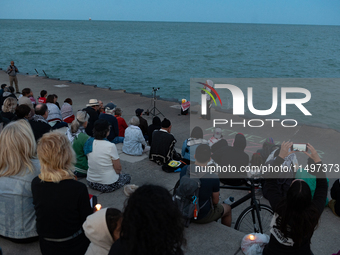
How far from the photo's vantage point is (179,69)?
45.8m

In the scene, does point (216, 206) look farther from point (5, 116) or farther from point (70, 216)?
point (5, 116)

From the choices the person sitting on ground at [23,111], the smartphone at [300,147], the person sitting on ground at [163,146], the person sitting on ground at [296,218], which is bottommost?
the person sitting on ground at [163,146]

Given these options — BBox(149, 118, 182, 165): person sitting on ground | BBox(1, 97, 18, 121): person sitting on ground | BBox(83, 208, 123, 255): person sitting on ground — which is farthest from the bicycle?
BBox(1, 97, 18, 121): person sitting on ground

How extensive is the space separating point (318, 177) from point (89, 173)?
11.7 ft

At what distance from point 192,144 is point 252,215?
248 centimetres

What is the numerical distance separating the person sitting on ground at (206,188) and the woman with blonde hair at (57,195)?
1.46 metres

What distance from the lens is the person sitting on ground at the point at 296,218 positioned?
Result: 2619 mm

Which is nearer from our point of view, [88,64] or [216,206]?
[216,206]

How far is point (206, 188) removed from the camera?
3.81 metres

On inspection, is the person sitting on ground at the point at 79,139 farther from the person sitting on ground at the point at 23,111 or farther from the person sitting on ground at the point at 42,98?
the person sitting on ground at the point at 42,98

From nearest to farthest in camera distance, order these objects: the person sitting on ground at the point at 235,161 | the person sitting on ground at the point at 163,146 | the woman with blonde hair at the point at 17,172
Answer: the woman with blonde hair at the point at 17,172 → the person sitting on ground at the point at 235,161 → the person sitting on ground at the point at 163,146

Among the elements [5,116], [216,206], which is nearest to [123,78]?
[5,116]

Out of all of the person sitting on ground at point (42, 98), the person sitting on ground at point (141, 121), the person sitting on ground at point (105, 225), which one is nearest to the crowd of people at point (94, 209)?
the person sitting on ground at point (105, 225)

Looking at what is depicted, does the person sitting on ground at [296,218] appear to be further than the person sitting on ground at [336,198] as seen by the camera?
No
